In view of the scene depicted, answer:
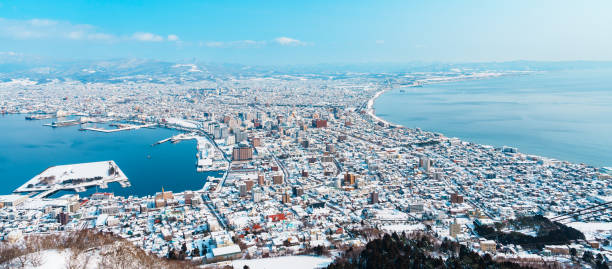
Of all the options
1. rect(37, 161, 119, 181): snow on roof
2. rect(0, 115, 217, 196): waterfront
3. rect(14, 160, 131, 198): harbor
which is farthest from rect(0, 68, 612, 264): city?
rect(37, 161, 119, 181): snow on roof

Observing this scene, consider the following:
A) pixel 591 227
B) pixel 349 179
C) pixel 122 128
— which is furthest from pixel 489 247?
pixel 122 128

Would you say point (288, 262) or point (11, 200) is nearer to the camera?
point (288, 262)

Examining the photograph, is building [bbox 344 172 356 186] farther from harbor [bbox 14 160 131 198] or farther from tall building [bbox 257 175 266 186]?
harbor [bbox 14 160 131 198]

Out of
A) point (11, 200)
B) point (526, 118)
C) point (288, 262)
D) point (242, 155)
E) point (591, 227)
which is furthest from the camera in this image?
point (526, 118)

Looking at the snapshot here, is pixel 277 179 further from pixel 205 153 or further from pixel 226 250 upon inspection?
pixel 205 153

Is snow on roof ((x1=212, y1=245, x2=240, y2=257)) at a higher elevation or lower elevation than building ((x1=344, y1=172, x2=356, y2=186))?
lower

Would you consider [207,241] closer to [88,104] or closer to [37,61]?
[88,104]

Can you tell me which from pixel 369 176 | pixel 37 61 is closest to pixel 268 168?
pixel 369 176
